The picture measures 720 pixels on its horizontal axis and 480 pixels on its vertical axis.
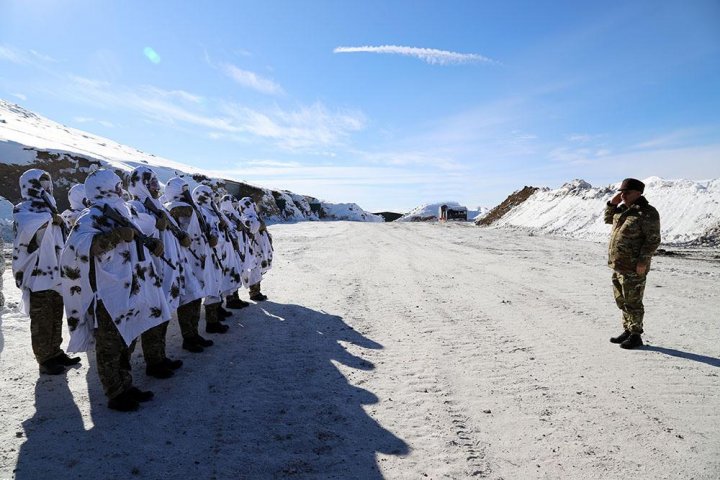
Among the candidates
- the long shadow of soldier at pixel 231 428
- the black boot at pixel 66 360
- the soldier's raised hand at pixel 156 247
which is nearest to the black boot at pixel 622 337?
the long shadow of soldier at pixel 231 428

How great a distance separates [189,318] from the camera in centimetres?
521

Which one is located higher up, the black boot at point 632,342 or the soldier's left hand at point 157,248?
the soldier's left hand at point 157,248

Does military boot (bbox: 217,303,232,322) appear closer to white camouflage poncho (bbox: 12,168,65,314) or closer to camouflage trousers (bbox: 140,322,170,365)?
camouflage trousers (bbox: 140,322,170,365)

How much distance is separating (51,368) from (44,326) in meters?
0.48

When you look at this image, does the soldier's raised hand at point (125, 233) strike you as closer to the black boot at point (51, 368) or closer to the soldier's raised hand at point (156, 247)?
the soldier's raised hand at point (156, 247)

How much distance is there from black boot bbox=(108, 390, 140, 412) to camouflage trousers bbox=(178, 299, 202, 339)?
4.84 ft

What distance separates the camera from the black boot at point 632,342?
504 cm

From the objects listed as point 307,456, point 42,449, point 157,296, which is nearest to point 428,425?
point 307,456

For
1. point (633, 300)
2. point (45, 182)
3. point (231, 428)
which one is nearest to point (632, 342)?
point (633, 300)

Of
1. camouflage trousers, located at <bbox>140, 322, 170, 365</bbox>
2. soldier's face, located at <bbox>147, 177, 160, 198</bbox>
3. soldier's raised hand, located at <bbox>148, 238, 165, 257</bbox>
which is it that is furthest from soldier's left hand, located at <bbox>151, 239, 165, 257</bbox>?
soldier's face, located at <bbox>147, 177, 160, 198</bbox>

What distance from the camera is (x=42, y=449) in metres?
3.19

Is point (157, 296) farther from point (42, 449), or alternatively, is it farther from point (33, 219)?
point (33, 219)

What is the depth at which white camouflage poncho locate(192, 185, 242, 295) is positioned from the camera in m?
6.01

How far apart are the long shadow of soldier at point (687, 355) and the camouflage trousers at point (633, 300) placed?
0.81ft
